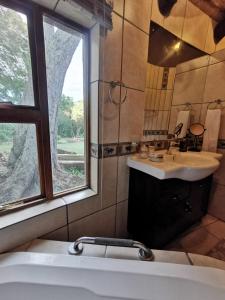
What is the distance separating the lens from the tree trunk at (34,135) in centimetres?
89

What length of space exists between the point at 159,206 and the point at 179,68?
135 centimetres

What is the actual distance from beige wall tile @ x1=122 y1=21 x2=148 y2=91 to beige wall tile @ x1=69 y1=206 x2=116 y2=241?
40.0 inches

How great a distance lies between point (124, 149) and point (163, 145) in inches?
21.1

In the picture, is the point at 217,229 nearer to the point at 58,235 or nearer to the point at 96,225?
the point at 96,225

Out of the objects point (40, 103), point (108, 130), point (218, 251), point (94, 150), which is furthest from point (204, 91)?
point (40, 103)

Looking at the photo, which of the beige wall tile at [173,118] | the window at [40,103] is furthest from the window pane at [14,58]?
the beige wall tile at [173,118]

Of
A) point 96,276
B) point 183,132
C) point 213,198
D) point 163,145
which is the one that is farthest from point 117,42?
point 213,198

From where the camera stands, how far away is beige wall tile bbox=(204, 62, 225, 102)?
1593 mm

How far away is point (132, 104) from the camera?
1.19 metres

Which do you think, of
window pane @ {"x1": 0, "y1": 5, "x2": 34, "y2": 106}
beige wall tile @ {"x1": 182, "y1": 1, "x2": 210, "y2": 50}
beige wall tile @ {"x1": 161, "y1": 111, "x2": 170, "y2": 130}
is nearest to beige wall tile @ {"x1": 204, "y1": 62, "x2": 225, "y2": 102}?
beige wall tile @ {"x1": 182, "y1": 1, "x2": 210, "y2": 50}

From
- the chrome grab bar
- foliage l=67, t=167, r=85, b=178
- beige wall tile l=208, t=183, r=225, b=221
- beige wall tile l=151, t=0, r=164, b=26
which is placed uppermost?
beige wall tile l=151, t=0, r=164, b=26

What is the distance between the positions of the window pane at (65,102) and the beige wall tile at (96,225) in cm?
28

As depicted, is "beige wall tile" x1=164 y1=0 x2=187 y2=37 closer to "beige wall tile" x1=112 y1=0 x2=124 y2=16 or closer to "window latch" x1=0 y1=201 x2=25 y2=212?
"beige wall tile" x1=112 y1=0 x2=124 y2=16

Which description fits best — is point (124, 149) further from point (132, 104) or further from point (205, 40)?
point (205, 40)
